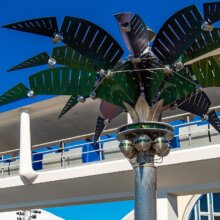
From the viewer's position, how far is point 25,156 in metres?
15.9

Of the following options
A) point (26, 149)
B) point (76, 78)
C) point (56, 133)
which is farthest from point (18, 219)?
point (76, 78)

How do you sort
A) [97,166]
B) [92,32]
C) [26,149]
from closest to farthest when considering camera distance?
1. [92,32]
2. [97,166]
3. [26,149]

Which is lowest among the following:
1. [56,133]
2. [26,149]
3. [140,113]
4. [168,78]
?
[140,113]

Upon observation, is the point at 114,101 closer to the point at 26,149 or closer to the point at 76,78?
the point at 76,78

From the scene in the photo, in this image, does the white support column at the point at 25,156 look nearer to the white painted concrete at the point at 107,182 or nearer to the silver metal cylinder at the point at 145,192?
the white painted concrete at the point at 107,182

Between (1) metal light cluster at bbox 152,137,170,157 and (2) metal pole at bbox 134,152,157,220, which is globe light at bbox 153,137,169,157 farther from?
(2) metal pole at bbox 134,152,157,220

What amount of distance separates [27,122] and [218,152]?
706 centimetres

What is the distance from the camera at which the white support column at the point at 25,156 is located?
49.8 feet

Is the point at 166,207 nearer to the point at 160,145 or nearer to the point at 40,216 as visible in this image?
the point at 160,145

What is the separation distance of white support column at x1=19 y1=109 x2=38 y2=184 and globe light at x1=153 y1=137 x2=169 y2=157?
9.04 meters

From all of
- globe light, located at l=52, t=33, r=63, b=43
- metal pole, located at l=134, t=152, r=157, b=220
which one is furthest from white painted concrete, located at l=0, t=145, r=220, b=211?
globe light, located at l=52, t=33, r=63, b=43

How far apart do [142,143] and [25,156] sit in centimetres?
989

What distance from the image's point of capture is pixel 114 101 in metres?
7.31

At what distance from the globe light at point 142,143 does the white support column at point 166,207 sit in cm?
675
